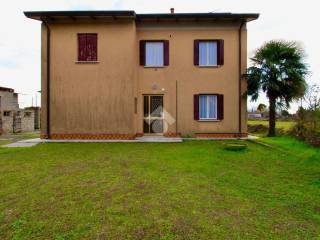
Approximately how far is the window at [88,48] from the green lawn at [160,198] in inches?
273

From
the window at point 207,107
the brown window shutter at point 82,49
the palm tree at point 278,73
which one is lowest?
the window at point 207,107

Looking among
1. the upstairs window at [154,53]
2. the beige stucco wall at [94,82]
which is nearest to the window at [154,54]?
the upstairs window at [154,53]

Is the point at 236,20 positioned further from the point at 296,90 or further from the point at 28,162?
the point at 28,162

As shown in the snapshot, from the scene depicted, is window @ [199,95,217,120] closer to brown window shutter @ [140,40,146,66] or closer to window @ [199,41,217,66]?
window @ [199,41,217,66]

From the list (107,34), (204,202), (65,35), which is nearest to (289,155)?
(204,202)

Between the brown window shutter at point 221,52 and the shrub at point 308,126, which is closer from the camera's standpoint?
the shrub at point 308,126

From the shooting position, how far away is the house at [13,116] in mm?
19469

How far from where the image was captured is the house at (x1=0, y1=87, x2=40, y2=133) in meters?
19.5

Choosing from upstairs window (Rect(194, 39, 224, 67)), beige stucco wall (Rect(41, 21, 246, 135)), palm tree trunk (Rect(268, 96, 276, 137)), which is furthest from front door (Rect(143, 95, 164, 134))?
palm tree trunk (Rect(268, 96, 276, 137))

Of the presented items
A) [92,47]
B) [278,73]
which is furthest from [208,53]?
[92,47]

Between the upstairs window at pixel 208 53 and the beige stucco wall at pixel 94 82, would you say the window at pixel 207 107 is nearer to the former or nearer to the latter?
the upstairs window at pixel 208 53

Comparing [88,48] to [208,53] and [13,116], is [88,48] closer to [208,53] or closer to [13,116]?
[208,53]

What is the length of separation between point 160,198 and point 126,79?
946 centimetres

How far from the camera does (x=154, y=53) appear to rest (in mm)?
14234
